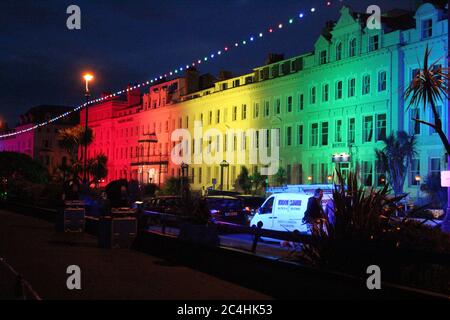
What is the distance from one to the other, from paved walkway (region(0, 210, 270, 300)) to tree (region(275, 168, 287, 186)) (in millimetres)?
37969

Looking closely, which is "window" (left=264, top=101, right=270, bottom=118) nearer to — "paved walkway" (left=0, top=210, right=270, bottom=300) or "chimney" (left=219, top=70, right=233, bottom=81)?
"chimney" (left=219, top=70, right=233, bottom=81)

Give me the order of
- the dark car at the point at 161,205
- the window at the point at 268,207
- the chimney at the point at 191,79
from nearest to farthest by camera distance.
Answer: the window at the point at 268,207, the dark car at the point at 161,205, the chimney at the point at 191,79

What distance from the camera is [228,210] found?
29.3 meters

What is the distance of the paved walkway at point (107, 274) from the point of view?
1083 cm

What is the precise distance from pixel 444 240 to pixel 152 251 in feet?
27.3

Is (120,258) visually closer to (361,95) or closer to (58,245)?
(58,245)

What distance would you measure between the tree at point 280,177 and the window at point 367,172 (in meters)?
9.82

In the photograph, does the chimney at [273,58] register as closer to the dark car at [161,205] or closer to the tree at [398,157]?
the tree at [398,157]

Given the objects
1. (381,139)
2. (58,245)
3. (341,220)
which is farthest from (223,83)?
(341,220)

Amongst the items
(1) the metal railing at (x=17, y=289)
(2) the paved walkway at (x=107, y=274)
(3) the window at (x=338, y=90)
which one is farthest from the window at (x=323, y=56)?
(1) the metal railing at (x=17, y=289)

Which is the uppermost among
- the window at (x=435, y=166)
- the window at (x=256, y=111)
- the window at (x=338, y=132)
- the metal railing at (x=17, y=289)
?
the window at (x=256, y=111)

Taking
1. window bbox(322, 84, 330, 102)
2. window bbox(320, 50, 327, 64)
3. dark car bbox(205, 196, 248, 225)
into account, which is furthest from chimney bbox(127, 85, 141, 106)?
dark car bbox(205, 196, 248, 225)

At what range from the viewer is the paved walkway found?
1083 cm
